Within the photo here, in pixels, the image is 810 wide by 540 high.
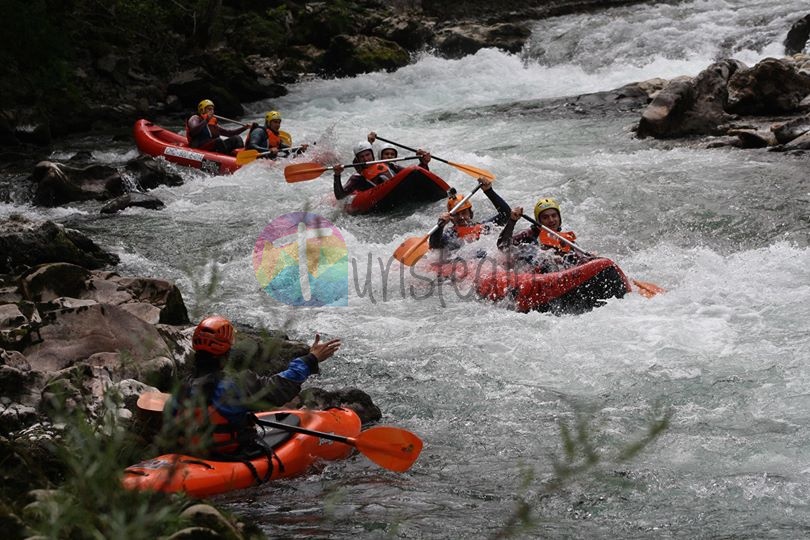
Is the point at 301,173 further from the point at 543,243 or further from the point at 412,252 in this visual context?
the point at 543,243

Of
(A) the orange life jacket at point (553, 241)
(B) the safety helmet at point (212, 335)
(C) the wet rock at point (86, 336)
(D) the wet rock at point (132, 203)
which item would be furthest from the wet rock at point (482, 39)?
(B) the safety helmet at point (212, 335)

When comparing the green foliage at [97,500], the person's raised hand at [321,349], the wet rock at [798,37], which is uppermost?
the wet rock at [798,37]

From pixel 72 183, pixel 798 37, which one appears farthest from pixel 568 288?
pixel 798 37

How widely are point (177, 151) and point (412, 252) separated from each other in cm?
607

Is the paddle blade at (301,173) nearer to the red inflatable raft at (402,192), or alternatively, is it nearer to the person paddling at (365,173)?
the person paddling at (365,173)

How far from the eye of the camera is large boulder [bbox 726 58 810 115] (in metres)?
12.3

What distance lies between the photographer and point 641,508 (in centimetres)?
426

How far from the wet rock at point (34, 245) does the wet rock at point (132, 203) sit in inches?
98.9

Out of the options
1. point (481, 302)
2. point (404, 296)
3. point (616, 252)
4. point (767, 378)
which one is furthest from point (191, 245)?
point (767, 378)

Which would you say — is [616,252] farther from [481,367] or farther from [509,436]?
[509,436]

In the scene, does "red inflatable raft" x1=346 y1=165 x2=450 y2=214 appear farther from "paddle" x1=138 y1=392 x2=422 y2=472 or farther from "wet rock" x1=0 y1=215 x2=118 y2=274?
"paddle" x1=138 y1=392 x2=422 y2=472

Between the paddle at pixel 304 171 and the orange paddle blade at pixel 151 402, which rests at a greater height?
the paddle at pixel 304 171

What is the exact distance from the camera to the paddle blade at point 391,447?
4199mm

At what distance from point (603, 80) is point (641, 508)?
542 inches
